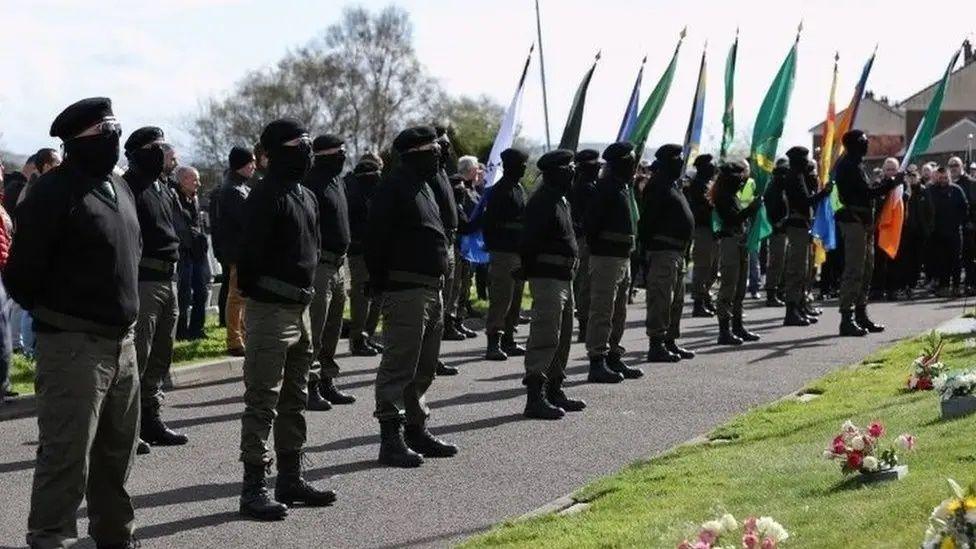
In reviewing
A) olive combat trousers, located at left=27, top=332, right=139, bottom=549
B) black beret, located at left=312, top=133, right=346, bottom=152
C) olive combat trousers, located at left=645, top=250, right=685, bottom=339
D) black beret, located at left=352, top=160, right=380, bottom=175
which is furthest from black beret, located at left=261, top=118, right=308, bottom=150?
olive combat trousers, located at left=645, top=250, right=685, bottom=339

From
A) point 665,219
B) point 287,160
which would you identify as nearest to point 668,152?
point 665,219

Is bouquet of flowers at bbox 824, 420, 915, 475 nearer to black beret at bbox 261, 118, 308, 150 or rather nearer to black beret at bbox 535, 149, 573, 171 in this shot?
black beret at bbox 261, 118, 308, 150

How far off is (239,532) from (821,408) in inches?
210

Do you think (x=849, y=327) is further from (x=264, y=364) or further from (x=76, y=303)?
(x=76, y=303)

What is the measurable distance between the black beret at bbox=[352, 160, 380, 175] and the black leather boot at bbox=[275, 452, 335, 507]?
6.91 metres

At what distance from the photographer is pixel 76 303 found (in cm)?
707

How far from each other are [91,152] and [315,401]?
6.14 metres

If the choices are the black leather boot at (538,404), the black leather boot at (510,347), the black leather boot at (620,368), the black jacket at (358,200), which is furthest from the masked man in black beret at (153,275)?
the black leather boot at (510,347)

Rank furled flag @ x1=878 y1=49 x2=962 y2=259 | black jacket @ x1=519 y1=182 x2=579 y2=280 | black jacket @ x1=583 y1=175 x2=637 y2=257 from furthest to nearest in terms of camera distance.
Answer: furled flag @ x1=878 y1=49 x2=962 y2=259 → black jacket @ x1=583 y1=175 x2=637 y2=257 → black jacket @ x1=519 y1=182 x2=579 y2=280

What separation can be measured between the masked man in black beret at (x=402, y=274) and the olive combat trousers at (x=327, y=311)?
1.41 m

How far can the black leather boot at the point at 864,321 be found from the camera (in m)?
19.1

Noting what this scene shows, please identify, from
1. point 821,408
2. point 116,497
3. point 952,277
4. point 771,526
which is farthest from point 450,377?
point 952,277

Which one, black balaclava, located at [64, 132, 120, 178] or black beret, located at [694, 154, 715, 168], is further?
black beret, located at [694, 154, 715, 168]

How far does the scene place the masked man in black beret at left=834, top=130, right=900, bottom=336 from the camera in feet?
60.2
